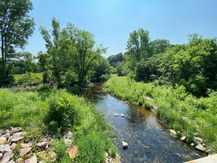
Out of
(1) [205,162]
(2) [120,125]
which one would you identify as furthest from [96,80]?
(1) [205,162]

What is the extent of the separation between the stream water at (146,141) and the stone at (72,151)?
2.38 m

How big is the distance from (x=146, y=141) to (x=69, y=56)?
1694 cm

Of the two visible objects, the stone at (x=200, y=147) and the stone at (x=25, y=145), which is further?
the stone at (x=200, y=147)

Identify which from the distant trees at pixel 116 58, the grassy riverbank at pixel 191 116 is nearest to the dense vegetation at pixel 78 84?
the grassy riverbank at pixel 191 116

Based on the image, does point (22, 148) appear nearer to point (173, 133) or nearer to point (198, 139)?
point (173, 133)

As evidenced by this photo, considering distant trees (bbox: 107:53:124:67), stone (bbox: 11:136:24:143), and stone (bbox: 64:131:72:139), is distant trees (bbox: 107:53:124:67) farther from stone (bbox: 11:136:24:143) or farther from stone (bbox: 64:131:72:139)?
stone (bbox: 11:136:24:143)

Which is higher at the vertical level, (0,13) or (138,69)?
(0,13)

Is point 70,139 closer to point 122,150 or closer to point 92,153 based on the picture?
point 92,153

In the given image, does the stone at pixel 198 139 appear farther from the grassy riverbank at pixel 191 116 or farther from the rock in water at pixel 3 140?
the rock in water at pixel 3 140

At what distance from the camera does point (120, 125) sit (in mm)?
11414

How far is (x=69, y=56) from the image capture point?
22.7 meters

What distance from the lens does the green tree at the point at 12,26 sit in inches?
844

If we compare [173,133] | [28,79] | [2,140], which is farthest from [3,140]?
[28,79]

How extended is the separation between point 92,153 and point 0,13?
76.3 ft
